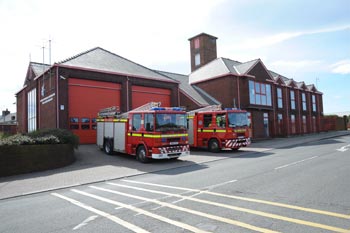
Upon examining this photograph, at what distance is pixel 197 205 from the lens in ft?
19.4

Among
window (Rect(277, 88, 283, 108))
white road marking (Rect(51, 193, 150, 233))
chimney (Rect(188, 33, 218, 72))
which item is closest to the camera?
white road marking (Rect(51, 193, 150, 233))

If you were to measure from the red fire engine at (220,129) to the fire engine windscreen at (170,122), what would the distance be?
4286mm

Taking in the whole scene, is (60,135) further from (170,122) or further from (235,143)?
(235,143)

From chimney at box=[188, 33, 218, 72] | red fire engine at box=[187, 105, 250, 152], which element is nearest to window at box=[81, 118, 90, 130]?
red fire engine at box=[187, 105, 250, 152]

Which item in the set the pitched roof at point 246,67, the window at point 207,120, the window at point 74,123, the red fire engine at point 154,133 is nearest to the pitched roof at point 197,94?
the pitched roof at point 246,67

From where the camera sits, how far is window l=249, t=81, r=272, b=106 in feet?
97.8

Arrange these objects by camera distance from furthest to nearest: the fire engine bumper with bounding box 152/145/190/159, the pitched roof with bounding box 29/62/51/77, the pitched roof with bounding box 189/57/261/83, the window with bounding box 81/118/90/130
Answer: the pitched roof with bounding box 189/57/261/83, the pitched roof with bounding box 29/62/51/77, the window with bounding box 81/118/90/130, the fire engine bumper with bounding box 152/145/190/159

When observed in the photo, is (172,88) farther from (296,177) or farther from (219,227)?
(219,227)

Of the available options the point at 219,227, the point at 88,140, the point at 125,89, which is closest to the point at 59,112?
the point at 88,140

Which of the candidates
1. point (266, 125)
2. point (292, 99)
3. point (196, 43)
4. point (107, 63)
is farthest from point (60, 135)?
point (292, 99)

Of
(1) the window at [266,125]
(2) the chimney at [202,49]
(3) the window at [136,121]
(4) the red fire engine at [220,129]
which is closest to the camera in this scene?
(3) the window at [136,121]

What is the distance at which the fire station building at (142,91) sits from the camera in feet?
66.8

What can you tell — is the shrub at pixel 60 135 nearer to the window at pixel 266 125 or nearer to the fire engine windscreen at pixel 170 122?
the fire engine windscreen at pixel 170 122

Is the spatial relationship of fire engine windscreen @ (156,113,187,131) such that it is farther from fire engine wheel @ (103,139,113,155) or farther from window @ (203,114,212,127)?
fire engine wheel @ (103,139,113,155)
